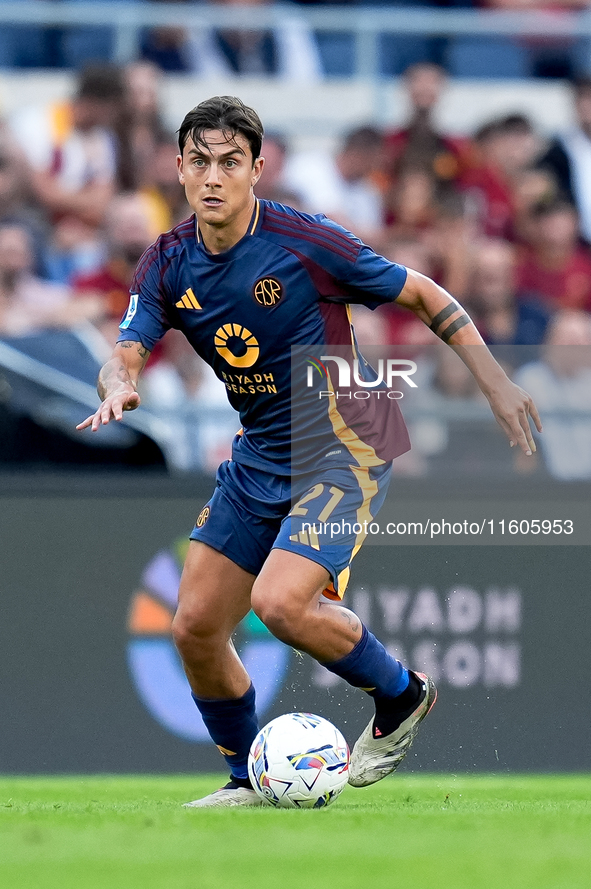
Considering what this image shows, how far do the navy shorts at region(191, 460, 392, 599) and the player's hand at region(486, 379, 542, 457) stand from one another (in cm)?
65

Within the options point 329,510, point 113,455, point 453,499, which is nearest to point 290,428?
point 329,510

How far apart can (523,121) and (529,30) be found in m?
1.19

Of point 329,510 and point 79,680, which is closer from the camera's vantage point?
point 329,510

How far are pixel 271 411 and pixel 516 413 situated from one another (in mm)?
973

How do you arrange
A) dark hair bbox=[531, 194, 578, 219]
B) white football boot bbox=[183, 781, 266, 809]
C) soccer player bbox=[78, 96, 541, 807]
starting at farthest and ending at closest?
1. dark hair bbox=[531, 194, 578, 219]
2. white football boot bbox=[183, 781, 266, 809]
3. soccer player bbox=[78, 96, 541, 807]

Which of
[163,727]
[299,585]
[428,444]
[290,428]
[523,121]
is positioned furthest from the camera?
[523,121]

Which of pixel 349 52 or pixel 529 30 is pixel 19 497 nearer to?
pixel 349 52

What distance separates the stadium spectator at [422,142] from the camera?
1109 centimetres

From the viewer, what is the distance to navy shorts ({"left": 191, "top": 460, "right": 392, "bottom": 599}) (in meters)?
5.30

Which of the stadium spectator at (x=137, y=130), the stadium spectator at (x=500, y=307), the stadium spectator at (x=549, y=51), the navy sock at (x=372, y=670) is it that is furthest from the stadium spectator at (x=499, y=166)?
the navy sock at (x=372, y=670)

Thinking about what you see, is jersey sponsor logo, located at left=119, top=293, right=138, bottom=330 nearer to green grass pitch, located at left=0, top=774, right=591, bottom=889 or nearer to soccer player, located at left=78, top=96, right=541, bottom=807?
soccer player, located at left=78, top=96, right=541, bottom=807

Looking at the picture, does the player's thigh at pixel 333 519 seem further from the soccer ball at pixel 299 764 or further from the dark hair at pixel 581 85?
the dark hair at pixel 581 85

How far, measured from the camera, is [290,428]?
5500 mm

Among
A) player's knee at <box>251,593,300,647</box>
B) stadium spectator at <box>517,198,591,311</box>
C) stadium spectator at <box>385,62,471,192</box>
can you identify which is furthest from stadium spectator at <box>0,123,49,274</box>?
player's knee at <box>251,593,300,647</box>
